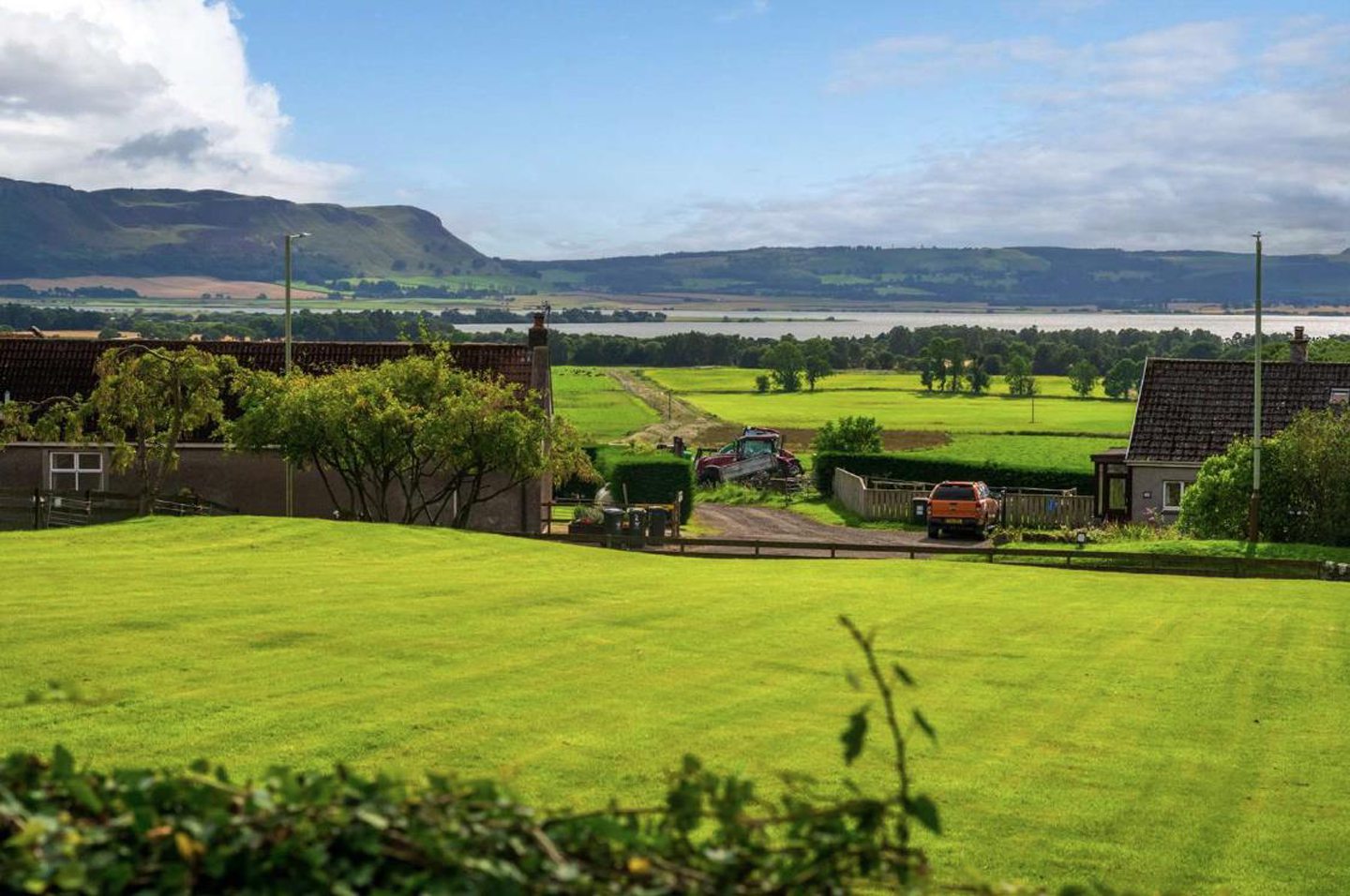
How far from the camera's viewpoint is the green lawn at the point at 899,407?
128125 millimetres

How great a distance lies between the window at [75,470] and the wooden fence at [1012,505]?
1261 inches

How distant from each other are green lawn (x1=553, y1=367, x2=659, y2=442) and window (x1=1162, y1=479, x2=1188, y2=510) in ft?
142

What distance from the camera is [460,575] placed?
31906mm

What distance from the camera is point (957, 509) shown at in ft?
205

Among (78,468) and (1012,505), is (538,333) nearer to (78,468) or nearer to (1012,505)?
(78,468)

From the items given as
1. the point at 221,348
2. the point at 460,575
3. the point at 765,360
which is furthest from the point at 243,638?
the point at 765,360

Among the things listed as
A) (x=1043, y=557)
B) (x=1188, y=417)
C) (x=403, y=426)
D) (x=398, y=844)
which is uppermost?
(x=1188, y=417)

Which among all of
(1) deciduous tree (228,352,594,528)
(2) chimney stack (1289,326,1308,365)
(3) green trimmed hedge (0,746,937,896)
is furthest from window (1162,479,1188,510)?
(3) green trimmed hedge (0,746,937,896)

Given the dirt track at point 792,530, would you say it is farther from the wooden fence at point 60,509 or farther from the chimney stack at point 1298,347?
the wooden fence at point 60,509

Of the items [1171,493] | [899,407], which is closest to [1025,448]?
[1171,493]

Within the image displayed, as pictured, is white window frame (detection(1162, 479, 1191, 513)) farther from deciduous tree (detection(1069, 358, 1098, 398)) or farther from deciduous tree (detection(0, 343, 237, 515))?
deciduous tree (detection(1069, 358, 1098, 398))

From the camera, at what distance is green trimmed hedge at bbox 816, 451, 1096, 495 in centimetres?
7500

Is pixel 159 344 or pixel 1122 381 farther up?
pixel 159 344

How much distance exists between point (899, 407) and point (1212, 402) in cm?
8484
